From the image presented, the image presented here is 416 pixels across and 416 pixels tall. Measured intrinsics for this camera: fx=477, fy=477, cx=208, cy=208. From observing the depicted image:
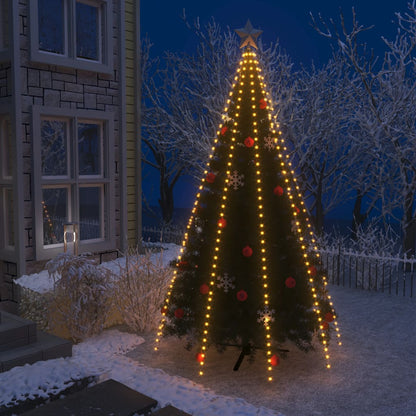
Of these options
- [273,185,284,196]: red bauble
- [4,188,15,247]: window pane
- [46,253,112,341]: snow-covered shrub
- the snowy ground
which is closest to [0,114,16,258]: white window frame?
[4,188,15,247]: window pane

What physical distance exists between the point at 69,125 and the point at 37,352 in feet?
11.9

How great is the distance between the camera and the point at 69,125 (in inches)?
293

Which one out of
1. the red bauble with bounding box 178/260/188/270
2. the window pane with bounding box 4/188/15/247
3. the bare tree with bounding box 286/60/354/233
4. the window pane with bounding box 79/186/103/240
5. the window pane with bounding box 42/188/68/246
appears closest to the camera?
the red bauble with bounding box 178/260/188/270

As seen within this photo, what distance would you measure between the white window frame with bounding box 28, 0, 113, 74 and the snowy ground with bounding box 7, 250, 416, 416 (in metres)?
4.06

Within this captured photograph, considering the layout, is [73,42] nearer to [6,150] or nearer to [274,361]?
[6,150]

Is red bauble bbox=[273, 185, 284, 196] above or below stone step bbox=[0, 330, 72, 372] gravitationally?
above

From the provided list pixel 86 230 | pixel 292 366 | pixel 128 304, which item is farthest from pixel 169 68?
pixel 292 366

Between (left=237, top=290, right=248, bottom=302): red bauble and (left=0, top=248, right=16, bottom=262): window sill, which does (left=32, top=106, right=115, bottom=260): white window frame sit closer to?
(left=0, top=248, right=16, bottom=262): window sill

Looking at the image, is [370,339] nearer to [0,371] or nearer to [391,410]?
[391,410]

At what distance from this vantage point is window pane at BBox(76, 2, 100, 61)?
7.51m

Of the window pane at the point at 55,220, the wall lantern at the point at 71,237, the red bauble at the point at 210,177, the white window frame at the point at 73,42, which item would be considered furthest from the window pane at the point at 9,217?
the red bauble at the point at 210,177

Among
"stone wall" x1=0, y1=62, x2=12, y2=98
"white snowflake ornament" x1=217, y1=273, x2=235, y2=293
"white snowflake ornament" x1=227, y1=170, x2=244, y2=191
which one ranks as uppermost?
"stone wall" x1=0, y1=62, x2=12, y2=98

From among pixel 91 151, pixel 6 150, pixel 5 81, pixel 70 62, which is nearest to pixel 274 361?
pixel 91 151

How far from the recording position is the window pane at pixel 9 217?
24.1 feet
